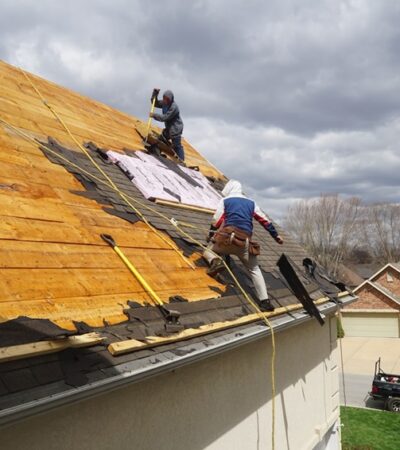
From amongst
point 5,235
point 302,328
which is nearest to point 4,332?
point 5,235

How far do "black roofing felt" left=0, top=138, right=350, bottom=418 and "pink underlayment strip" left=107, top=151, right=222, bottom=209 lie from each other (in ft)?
0.62

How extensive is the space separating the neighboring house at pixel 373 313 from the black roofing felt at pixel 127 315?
76.3ft

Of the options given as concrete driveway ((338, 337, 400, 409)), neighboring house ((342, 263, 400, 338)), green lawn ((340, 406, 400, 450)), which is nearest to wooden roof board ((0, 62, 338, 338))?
green lawn ((340, 406, 400, 450))

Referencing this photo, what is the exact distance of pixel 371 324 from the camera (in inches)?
1148

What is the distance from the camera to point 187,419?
12.3 feet

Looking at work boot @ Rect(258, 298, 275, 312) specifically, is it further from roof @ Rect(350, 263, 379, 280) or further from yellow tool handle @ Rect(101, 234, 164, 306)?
roof @ Rect(350, 263, 379, 280)

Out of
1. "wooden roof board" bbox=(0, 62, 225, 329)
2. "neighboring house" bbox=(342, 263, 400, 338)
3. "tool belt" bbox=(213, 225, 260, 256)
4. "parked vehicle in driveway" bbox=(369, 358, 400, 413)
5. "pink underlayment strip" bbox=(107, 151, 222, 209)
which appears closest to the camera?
"wooden roof board" bbox=(0, 62, 225, 329)

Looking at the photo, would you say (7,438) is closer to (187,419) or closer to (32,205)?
(187,419)

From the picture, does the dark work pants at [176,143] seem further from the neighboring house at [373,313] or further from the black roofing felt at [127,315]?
the neighboring house at [373,313]

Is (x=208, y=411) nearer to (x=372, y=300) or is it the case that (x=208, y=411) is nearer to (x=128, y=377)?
(x=128, y=377)

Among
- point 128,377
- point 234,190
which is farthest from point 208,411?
point 234,190

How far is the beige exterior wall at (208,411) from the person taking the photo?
2.66 m

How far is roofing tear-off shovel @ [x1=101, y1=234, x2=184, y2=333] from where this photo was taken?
342 cm

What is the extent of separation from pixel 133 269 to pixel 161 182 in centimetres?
287
